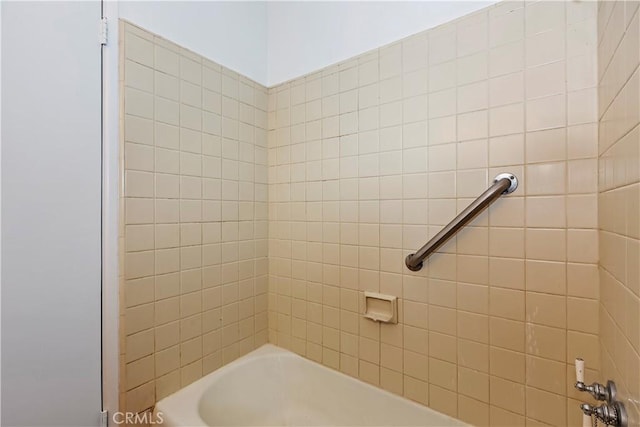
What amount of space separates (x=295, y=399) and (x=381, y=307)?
681 millimetres

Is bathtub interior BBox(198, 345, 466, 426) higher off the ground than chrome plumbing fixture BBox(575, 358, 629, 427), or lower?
lower

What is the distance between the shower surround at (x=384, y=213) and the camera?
3.01 feet

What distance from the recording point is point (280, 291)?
1.60 meters

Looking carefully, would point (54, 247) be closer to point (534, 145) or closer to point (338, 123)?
point (338, 123)

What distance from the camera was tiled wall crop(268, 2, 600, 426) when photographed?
0.90 meters

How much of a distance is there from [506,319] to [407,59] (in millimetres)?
1020

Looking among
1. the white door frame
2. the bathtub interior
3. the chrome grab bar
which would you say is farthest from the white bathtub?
the chrome grab bar

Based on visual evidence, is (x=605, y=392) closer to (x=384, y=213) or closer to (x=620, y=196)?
(x=620, y=196)

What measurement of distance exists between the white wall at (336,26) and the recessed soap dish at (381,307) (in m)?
1.07

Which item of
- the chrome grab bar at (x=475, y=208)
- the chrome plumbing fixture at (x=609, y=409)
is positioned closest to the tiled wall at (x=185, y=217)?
the chrome grab bar at (x=475, y=208)

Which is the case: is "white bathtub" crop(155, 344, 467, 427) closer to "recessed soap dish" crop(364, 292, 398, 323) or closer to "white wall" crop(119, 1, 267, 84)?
"recessed soap dish" crop(364, 292, 398, 323)

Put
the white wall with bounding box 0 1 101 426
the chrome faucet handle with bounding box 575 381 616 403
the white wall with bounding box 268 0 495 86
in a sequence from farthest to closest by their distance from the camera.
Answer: the white wall with bounding box 268 0 495 86 → the white wall with bounding box 0 1 101 426 → the chrome faucet handle with bounding box 575 381 616 403

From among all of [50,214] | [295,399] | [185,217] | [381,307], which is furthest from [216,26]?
[295,399]

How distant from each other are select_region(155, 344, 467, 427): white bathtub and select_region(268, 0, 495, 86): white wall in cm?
146
